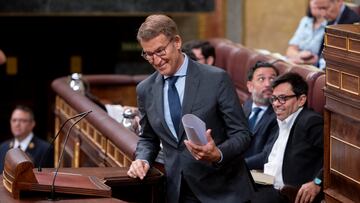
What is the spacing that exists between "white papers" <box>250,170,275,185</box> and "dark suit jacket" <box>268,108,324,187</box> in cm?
11

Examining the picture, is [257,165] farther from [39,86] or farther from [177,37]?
[39,86]

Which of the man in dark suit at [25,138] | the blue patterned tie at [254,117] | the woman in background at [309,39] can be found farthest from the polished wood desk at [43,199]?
the man in dark suit at [25,138]

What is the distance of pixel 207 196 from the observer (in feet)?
14.6

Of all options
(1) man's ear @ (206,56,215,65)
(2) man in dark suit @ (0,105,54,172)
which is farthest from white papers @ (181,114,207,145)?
(2) man in dark suit @ (0,105,54,172)

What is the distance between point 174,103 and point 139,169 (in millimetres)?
326

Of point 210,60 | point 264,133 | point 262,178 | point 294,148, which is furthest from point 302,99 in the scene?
point 210,60

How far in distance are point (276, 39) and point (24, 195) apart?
796 centimetres

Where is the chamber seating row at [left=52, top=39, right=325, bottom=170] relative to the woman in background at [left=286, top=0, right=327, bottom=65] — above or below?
below

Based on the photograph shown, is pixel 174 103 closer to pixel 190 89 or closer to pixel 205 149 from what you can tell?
pixel 190 89

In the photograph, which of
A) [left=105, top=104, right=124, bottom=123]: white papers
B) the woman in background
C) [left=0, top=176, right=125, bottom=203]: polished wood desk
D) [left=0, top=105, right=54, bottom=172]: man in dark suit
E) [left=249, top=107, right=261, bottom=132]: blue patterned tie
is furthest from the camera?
Answer: [left=0, top=105, right=54, bottom=172]: man in dark suit

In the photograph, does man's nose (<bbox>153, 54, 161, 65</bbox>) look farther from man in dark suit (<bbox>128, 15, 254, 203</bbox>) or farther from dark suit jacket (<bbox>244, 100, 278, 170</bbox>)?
dark suit jacket (<bbox>244, 100, 278, 170</bbox>)

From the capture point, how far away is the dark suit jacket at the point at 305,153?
5.36m

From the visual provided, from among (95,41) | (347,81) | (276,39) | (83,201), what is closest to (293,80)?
(347,81)

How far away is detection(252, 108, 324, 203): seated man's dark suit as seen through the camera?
5.36 m
